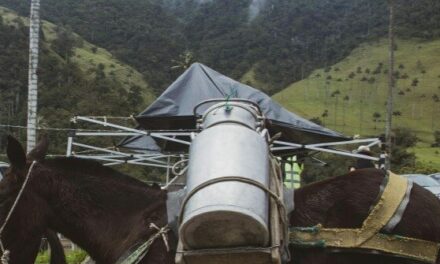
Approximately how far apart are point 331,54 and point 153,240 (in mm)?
92231

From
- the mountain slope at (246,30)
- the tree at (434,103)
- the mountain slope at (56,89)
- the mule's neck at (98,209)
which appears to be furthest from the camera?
the mountain slope at (246,30)

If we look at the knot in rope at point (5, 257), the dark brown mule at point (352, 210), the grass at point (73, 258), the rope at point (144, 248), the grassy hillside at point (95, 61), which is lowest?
the grass at point (73, 258)

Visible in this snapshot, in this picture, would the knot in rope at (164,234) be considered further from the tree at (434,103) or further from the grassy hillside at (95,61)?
the tree at (434,103)

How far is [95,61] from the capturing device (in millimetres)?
66750

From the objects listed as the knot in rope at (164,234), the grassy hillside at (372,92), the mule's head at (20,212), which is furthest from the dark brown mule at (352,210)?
the grassy hillside at (372,92)

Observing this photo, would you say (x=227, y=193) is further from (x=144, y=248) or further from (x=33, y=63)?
(x=33, y=63)

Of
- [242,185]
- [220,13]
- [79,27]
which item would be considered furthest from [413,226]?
[220,13]

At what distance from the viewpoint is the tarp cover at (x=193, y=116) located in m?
7.63

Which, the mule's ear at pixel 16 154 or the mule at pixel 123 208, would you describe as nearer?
the mule at pixel 123 208

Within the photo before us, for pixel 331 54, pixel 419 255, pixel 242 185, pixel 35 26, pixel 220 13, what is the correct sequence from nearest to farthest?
pixel 242 185 < pixel 419 255 < pixel 35 26 < pixel 331 54 < pixel 220 13

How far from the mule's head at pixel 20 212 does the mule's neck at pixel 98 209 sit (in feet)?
0.32

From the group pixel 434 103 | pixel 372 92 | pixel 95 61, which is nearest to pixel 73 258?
pixel 95 61

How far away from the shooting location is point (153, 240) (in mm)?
3029

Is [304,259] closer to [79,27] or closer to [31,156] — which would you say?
[31,156]
